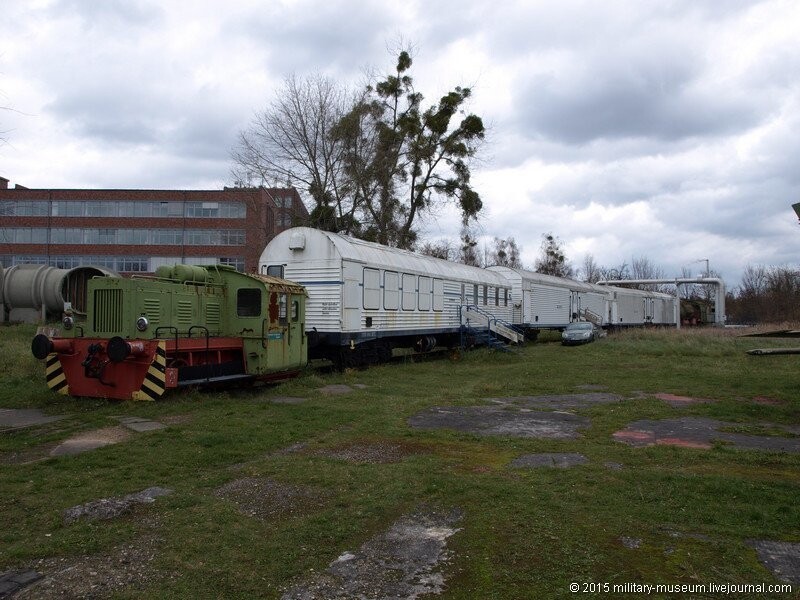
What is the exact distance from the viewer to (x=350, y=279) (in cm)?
1702

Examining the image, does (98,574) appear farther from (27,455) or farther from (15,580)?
(27,455)

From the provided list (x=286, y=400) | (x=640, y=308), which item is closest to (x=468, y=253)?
(x=640, y=308)

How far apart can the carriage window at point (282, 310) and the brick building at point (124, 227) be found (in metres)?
54.1

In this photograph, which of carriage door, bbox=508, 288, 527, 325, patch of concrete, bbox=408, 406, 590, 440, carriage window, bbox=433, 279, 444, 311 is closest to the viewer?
patch of concrete, bbox=408, 406, 590, 440

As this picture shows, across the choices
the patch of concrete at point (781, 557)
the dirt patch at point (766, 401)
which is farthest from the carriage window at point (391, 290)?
the patch of concrete at point (781, 557)

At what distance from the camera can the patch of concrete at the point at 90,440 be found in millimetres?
7750

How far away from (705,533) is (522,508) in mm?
1443

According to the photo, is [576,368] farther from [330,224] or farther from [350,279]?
[330,224]

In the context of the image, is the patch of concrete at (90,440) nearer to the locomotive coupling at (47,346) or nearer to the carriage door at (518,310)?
the locomotive coupling at (47,346)

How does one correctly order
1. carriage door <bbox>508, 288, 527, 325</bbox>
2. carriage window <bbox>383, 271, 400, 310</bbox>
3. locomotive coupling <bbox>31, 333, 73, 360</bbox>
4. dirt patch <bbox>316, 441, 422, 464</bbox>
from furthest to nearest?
carriage door <bbox>508, 288, 527, 325</bbox>
carriage window <bbox>383, 271, 400, 310</bbox>
locomotive coupling <bbox>31, 333, 73, 360</bbox>
dirt patch <bbox>316, 441, 422, 464</bbox>

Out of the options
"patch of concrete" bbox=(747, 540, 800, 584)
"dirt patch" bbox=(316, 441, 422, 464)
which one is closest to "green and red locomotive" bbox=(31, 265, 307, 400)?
"dirt patch" bbox=(316, 441, 422, 464)

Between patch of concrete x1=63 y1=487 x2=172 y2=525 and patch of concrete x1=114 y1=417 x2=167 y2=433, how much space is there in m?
3.38

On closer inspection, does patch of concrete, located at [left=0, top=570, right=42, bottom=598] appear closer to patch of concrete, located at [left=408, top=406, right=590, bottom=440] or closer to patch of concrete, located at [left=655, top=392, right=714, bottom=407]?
patch of concrete, located at [left=408, top=406, right=590, bottom=440]

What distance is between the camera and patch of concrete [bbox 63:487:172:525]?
5.20 meters
